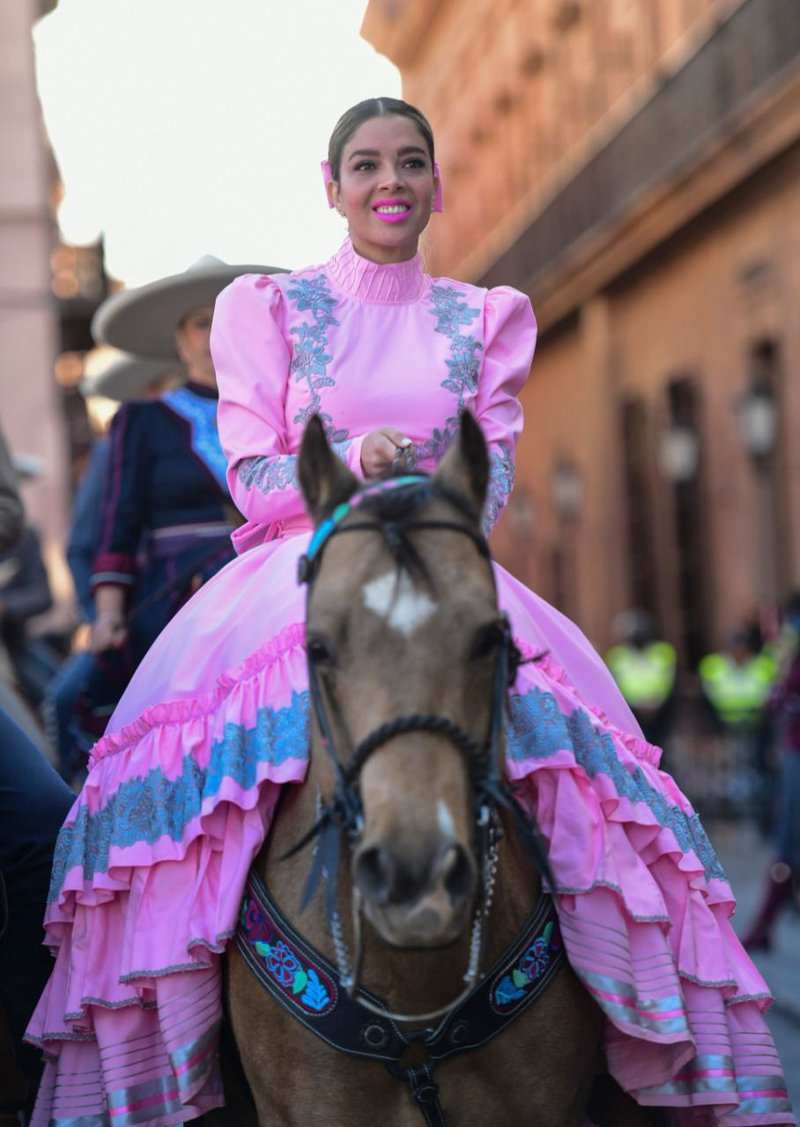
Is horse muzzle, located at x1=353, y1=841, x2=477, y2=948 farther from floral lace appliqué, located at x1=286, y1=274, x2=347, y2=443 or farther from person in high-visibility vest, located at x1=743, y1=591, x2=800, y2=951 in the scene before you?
person in high-visibility vest, located at x1=743, y1=591, x2=800, y2=951

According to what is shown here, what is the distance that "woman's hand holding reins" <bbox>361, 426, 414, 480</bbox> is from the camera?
4.54 metres

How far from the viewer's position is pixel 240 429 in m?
4.98

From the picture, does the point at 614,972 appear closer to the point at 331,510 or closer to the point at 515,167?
the point at 331,510

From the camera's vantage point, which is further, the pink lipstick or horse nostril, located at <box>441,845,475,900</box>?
the pink lipstick

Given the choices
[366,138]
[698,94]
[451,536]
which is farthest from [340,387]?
[698,94]

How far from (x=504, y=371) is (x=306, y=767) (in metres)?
1.15

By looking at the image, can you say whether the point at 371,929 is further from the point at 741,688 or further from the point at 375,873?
the point at 741,688

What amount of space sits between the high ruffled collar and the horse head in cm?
100

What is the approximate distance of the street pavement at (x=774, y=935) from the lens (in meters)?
9.46

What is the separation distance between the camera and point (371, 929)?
13.9 ft

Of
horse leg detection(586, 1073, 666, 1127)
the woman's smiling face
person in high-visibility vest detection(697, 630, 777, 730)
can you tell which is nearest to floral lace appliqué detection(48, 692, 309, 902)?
horse leg detection(586, 1073, 666, 1127)

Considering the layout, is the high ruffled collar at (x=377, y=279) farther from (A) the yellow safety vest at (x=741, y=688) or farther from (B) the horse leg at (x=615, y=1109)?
(A) the yellow safety vest at (x=741, y=688)

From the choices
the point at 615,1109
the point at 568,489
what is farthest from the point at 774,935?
the point at 568,489

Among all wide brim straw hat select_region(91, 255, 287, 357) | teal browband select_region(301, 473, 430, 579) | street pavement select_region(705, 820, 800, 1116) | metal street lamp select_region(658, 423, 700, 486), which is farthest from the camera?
metal street lamp select_region(658, 423, 700, 486)
